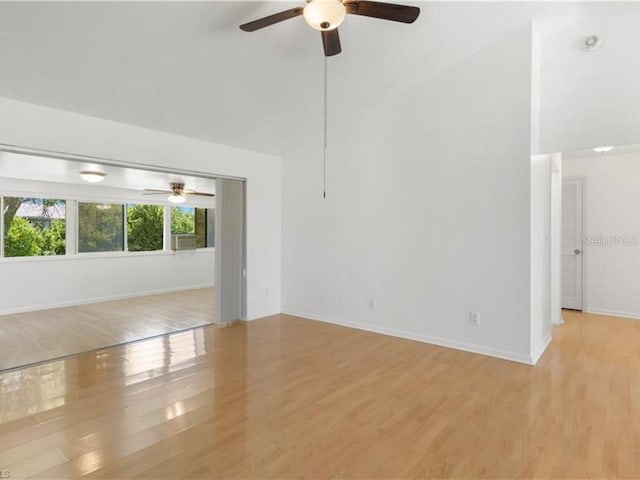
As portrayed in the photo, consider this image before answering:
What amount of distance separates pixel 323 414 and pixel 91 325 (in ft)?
13.2

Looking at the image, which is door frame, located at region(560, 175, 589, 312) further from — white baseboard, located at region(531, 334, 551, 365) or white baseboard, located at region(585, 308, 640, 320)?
white baseboard, located at region(531, 334, 551, 365)

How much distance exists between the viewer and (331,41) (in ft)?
8.32

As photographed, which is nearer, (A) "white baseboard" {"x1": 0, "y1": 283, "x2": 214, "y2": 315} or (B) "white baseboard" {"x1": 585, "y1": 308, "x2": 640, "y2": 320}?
(B) "white baseboard" {"x1": 585, "y1": 308, "x2": 640, "y2": 320}

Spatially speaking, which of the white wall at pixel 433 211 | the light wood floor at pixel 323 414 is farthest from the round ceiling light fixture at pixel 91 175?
the white wall at pixel 433 211

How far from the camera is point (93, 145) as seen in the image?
362cm

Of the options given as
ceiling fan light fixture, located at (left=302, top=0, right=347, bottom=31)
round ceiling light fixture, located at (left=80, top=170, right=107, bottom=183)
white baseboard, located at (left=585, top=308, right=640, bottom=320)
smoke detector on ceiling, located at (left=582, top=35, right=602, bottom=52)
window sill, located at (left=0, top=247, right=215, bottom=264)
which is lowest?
white baseboard, located at (left=585, top=308, right=640, bottom=320)

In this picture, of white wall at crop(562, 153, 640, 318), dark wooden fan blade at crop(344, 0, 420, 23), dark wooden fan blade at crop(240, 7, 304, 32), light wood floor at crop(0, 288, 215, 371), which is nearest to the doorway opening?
light wood floor at crop(0, 288, 215, 371)

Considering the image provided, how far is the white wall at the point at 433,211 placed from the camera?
11.8 ft

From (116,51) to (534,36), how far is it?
3.75 m

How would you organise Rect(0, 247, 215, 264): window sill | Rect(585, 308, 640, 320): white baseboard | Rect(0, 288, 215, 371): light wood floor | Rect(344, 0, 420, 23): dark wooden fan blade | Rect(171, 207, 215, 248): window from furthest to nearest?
Rect(171, 207, 215, 248): window
Rect(0, 247, 215, 264): window sill
Rect(585, 308, 640, 320): white baseboard
Rect(0, 288, 215, 371): light wood floor
Rect(344, 0, 420, 23): dark wooden fan blade

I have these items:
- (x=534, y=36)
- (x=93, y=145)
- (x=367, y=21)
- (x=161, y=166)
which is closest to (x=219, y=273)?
(x=161, y=166)

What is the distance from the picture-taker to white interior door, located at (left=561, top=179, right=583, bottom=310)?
18.7ft

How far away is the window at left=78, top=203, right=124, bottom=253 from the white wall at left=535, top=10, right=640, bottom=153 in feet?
24.0

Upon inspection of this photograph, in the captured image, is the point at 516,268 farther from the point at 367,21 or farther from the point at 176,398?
the point at 176,398
